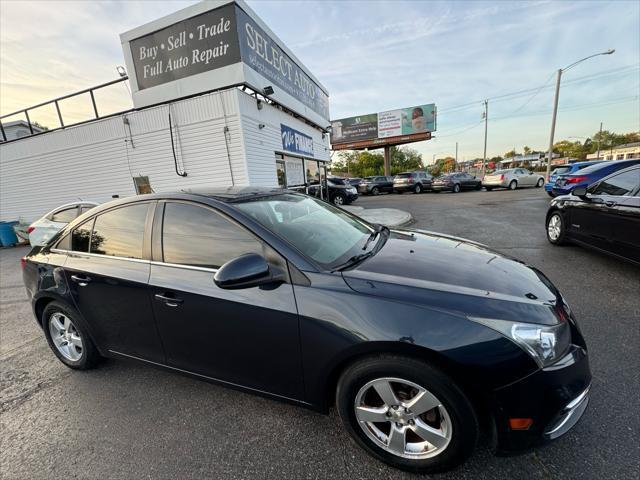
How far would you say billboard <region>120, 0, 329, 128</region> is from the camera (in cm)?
754

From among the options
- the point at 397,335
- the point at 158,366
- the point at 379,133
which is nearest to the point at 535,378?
the point at 397,335

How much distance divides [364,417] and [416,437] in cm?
31

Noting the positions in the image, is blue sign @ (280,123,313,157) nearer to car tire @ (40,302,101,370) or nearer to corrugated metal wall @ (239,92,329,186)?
corrugated metal wall @ (239,92,329,186)

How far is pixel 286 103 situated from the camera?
10320 millimetres

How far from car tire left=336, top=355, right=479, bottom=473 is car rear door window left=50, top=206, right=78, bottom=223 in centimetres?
774

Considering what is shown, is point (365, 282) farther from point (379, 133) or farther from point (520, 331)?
point (379, 133)

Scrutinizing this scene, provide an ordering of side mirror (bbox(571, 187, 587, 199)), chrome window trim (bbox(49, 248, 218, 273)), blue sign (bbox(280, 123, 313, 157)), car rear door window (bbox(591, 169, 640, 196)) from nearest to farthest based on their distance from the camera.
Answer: chrome window trim (bbox(49, 248, 218, 273)) → car rear door window (bbox(591, 169, 640, 196)) → side mirror (bbox(571, 187, 587, 199)) → blue sign (bbox(280, 123, 313, 157))

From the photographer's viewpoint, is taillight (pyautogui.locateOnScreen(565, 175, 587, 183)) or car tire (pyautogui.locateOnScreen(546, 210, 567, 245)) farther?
taillight (pyautogui.locateOnScreen(565, 175, 587, 183))

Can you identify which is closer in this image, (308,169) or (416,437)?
(416,437)

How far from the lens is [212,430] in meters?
1.95

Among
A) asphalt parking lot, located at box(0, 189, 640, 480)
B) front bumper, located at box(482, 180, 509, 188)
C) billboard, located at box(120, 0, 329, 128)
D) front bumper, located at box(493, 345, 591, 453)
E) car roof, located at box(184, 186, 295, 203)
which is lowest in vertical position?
front bumper, located at box(482, 180, 509, 188)

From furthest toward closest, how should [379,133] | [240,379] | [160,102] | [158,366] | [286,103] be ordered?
1. [379,133]
2. [286,103]
3. [160,102]
4. [158,366]
5. [240,379]

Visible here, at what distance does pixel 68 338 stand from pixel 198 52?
7993 mm

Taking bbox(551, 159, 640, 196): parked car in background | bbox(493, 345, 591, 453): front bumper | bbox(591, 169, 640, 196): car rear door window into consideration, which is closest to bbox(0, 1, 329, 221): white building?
bbox(591, 169, 640, 196): car rear door window
